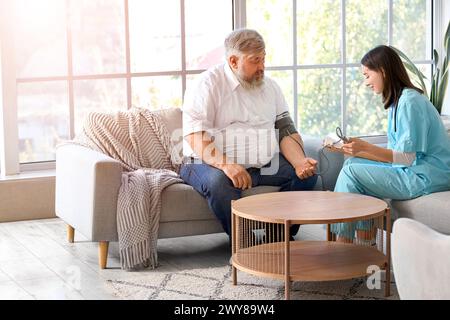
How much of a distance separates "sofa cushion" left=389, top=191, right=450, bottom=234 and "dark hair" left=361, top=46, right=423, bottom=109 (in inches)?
20.1

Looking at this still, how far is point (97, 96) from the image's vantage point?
19.8ft

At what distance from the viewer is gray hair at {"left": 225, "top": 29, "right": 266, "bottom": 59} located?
15.8ft

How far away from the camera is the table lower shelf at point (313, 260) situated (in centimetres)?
385

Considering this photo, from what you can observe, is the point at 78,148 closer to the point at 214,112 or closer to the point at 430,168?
the point at 214,112

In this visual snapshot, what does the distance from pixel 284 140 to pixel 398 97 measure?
2.43 ft

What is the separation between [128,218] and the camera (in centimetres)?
450

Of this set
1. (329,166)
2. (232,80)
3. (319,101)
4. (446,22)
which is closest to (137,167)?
(232,80)

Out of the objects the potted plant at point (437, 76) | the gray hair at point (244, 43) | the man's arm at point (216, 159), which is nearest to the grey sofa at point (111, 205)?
the man's arm at point (216, 159)

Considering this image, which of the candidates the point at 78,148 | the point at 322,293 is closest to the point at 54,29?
the point at 78,148

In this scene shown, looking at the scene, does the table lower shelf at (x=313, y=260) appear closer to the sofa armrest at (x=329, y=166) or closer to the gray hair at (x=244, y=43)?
the sofa armrest at (x=329, y=166)

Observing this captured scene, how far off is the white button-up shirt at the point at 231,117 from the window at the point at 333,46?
1.63 m

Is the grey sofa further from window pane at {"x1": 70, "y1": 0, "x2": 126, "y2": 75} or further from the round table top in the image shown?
window pane at {"x1": 70, "y1": 0, "x2": 126, "y2": 75}

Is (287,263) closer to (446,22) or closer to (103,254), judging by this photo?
(103,254)

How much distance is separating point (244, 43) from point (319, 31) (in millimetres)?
2074
